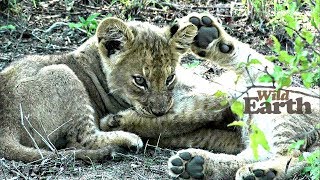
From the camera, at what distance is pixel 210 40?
557 cm

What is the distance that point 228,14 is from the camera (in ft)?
27.6

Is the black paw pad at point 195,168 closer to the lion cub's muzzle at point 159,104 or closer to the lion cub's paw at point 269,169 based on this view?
the lion cub's paw at point 269,169

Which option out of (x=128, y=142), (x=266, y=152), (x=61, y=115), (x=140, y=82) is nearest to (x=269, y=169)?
(x=266, y=152)

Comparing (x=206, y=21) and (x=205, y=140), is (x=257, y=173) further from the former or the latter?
(x=206, y=21)

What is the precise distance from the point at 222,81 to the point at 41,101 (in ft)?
4.83

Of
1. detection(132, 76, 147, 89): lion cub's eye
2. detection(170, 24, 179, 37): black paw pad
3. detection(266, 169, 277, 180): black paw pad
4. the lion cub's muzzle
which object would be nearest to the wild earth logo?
the lion cub's muzzle

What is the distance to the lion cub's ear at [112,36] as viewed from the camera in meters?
5.59

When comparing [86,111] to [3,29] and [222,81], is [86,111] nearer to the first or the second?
[222,81]

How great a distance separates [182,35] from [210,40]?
24 centimetres

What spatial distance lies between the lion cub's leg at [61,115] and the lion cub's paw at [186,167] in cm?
69

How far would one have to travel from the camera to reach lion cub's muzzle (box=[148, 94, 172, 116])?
5.45 meters

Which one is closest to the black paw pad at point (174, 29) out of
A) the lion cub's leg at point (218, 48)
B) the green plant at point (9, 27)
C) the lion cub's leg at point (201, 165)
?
the lion cub's leg at point (218, 48)

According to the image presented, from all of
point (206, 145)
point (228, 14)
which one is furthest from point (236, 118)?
point (228, 14)

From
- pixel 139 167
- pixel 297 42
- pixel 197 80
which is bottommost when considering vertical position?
pixel 139 167
